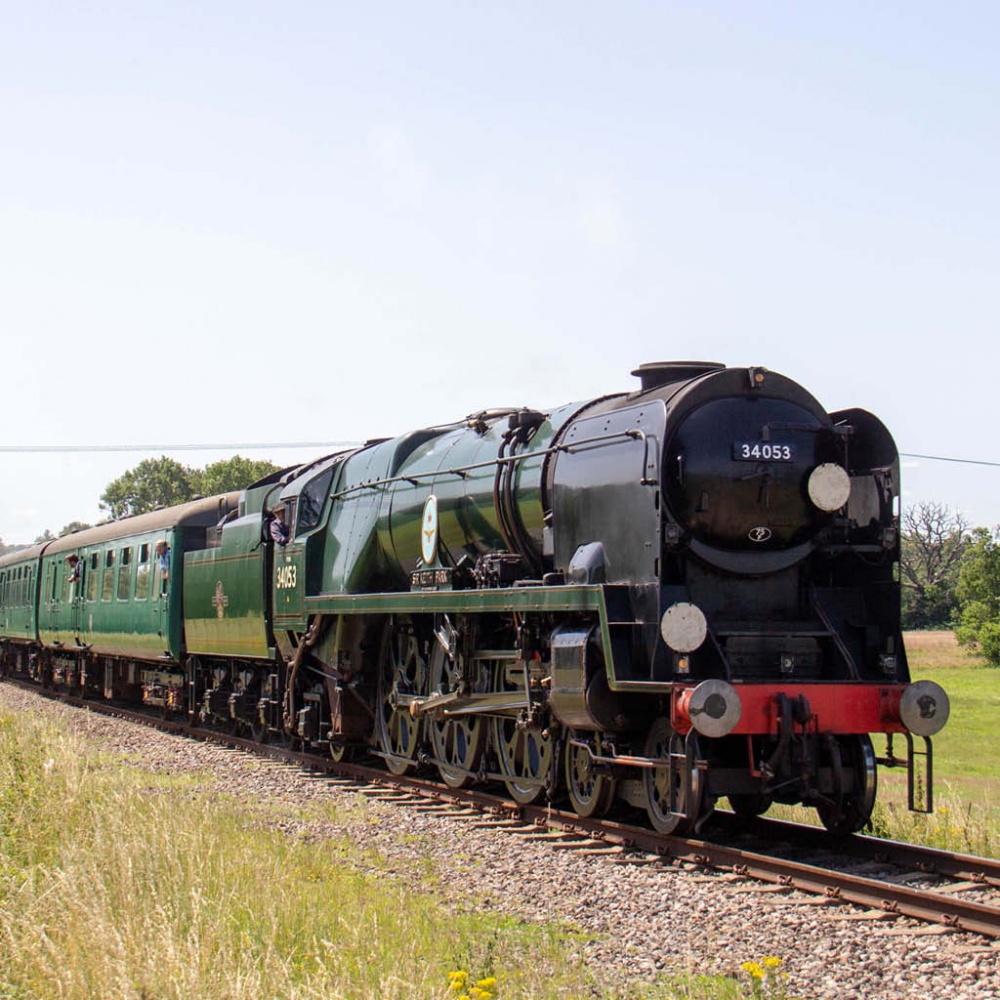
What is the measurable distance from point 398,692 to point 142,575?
9633 millimetres

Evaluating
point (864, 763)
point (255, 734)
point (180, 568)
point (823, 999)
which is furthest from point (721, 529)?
point (180, 568)

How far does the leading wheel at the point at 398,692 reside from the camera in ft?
41.9

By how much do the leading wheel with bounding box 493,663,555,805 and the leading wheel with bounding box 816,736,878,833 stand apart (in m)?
2.27

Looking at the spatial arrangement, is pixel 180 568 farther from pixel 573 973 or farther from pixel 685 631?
pixel 573 973

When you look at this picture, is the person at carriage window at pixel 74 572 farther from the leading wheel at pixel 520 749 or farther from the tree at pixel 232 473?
the tree at pixel 232 473

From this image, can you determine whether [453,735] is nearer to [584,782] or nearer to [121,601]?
[584,782]

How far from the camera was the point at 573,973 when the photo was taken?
18.3 ft

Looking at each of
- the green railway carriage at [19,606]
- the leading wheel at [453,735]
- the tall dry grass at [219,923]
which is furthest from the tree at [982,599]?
the tall dry grass at [219,923]

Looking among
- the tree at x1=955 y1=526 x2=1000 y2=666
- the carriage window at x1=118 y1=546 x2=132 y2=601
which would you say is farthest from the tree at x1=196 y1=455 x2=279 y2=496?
the carriage window at x1=118 y1=546 x2=132 y2=601

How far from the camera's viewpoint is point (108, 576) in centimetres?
2375

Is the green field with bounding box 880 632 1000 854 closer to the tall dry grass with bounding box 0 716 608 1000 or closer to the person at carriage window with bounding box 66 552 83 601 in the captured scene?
the tall dry grass with bounding box 0 716 608 1000

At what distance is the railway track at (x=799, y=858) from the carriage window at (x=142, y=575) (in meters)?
10.2

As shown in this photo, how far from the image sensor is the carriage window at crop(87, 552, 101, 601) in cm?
2470

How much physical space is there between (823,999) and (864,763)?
12.4 feet
